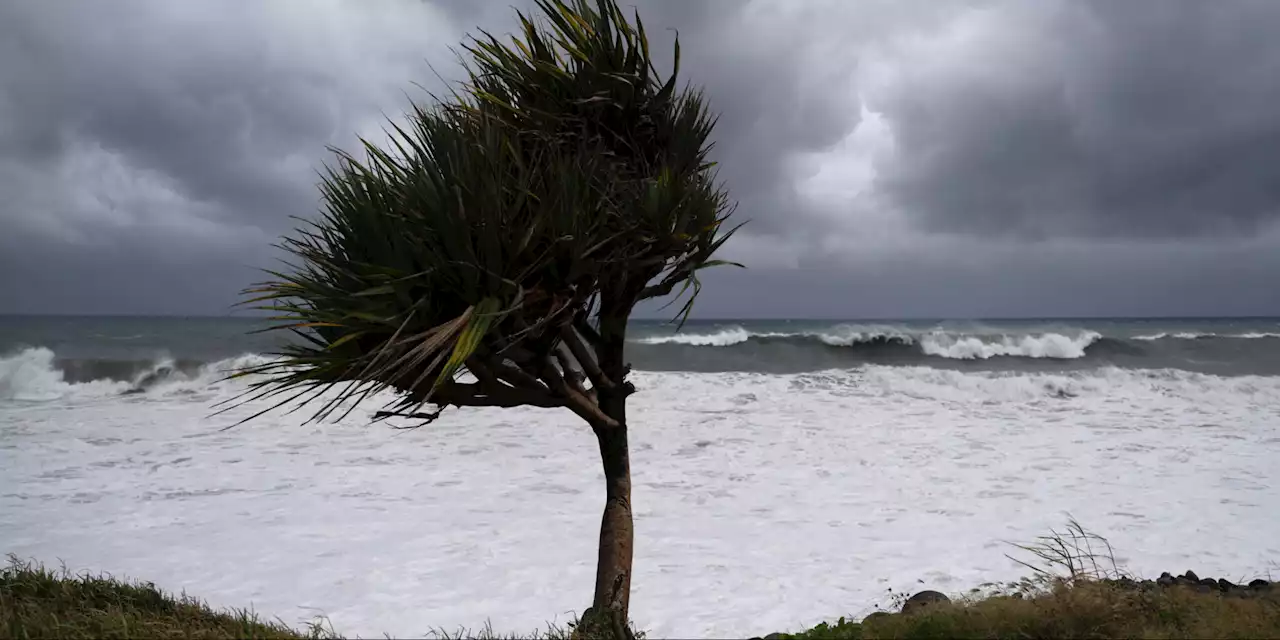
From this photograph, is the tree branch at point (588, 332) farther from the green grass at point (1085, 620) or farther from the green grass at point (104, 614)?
the green grass at point (104, 614)

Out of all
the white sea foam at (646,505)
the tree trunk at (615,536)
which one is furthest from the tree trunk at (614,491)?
the white sea foam at (646,505)

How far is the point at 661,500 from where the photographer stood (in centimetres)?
1022

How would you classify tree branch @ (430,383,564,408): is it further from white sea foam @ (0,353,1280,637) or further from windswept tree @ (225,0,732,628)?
white sea foam @ (0,353,1280,637)

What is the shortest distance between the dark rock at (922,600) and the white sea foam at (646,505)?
52 centimetres

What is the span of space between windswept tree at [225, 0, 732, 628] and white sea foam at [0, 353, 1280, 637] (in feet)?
8.96

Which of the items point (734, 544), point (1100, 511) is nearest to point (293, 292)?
point (734, 544)

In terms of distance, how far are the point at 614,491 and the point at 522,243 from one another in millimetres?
2132

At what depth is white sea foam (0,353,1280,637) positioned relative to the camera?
6.95m

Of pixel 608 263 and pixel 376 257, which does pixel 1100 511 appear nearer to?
pixel 608 263

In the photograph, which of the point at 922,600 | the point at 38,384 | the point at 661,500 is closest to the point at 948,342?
the point at 661,500

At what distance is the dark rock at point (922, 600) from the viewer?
5.70m

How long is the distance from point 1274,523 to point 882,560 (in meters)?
6.05

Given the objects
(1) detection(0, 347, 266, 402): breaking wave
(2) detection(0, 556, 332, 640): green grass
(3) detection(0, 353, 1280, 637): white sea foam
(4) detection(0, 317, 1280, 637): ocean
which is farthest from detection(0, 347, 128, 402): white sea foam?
(2) detection(0, 556, 332, 640): green grass

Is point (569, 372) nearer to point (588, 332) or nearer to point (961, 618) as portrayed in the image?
point (588, 332)
